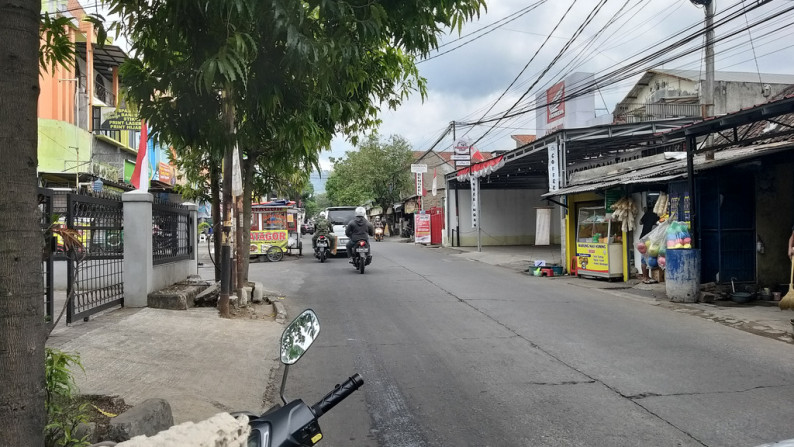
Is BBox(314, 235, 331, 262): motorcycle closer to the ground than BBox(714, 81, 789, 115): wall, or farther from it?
closer to the ground

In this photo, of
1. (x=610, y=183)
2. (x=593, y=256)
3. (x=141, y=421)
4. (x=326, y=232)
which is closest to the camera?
(x=141, y=421)

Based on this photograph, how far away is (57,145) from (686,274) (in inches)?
742

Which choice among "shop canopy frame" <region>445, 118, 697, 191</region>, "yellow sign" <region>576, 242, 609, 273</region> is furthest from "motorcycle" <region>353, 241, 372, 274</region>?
"shop canopy frame" <region>445, 118, 697, 191</region>

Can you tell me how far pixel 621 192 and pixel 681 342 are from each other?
7.89m

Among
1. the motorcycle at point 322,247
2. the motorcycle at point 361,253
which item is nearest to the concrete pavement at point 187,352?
the motorcycle at point 361,253

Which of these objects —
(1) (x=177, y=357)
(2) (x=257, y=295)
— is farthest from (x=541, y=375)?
(2) (x=257, y=295)

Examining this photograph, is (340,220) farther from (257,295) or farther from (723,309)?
(723,309)

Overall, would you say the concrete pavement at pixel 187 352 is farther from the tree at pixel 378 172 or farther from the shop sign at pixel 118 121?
the tree at pixel 378 172

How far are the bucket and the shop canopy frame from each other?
477 centimetres

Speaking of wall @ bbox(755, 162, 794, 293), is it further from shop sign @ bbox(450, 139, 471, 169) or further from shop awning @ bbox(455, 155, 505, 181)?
shop sign @ bbox(450, 139, 471, 169)

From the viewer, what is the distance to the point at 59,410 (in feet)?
9.50

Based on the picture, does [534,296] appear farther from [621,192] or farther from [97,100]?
[97,100]

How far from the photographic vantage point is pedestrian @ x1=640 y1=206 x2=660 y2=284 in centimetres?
1371

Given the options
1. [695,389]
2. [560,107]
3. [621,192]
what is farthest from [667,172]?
[560,107]
